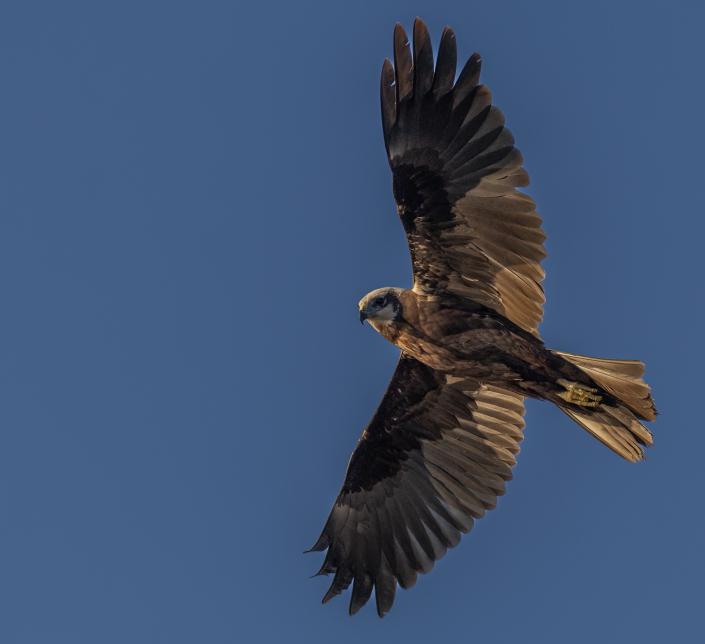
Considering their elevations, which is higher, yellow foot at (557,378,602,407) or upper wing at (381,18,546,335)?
upper wing at (381,18,546,335)

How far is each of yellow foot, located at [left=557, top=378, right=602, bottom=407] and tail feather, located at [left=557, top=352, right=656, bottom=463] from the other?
0.12m

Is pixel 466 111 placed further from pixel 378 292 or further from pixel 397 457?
pixel 397 457

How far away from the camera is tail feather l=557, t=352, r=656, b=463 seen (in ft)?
30.9

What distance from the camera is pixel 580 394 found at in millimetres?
9570

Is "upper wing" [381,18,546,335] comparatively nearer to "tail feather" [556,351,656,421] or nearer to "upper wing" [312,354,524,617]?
"tail feather" [556,351,656,421]

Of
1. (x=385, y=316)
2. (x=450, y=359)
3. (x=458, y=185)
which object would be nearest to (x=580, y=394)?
(x=450, y=359)

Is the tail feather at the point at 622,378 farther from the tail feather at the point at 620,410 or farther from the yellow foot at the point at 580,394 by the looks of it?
the yellow foot at the point at 580,394

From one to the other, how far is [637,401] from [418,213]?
3.05m

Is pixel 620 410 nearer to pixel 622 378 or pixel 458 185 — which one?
pixel 622 378

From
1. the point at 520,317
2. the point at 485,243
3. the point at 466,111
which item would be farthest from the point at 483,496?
the point at 466,111

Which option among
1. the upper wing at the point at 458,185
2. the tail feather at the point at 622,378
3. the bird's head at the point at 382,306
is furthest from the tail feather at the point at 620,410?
the bird's head at the point at 382,306

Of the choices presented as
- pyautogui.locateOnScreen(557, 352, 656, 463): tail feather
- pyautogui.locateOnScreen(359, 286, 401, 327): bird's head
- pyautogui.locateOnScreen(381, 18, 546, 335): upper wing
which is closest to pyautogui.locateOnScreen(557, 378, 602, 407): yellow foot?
pyautogui.locateOnScreen(557, 352, 656, 463): tail feather

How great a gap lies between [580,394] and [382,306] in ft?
7.60

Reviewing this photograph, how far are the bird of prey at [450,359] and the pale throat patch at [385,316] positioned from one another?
13mm
